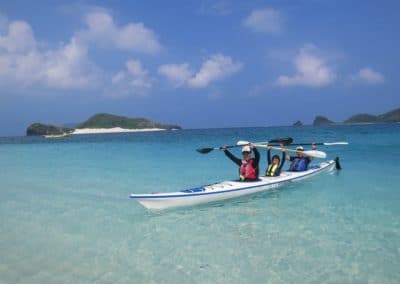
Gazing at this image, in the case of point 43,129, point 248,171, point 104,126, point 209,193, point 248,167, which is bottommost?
point 209,193

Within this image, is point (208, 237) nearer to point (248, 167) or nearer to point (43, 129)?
point (248, 167)

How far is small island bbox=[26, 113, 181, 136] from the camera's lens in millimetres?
141675

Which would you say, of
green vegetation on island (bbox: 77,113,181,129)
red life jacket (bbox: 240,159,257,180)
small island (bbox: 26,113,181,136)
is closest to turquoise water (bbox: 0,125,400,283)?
red life jacket (bbox: 240,159,257,180)

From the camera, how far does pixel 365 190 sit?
50.4 feet

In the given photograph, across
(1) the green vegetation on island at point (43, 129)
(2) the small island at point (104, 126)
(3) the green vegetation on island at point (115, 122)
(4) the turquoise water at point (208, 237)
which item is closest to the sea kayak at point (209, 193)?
(4) the turquoise water at point (208, 237)

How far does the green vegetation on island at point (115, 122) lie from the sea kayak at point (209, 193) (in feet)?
501

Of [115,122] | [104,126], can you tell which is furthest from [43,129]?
[115,122]

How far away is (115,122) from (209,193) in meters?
160

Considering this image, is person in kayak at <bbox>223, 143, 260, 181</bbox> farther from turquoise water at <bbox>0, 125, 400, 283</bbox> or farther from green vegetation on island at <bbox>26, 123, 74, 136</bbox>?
green vegetation on island at <bbox>26, 123, 74, 136</bbox>

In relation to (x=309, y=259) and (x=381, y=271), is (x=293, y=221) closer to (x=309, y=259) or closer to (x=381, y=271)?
(x=309, y=259)

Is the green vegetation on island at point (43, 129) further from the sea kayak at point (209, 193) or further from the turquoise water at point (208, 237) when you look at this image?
the sea kayak at point (209, 193)

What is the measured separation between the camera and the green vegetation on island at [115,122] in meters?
166

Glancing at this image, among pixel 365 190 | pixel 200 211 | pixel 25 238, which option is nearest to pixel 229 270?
pixel 200 211

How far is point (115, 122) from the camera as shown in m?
169
